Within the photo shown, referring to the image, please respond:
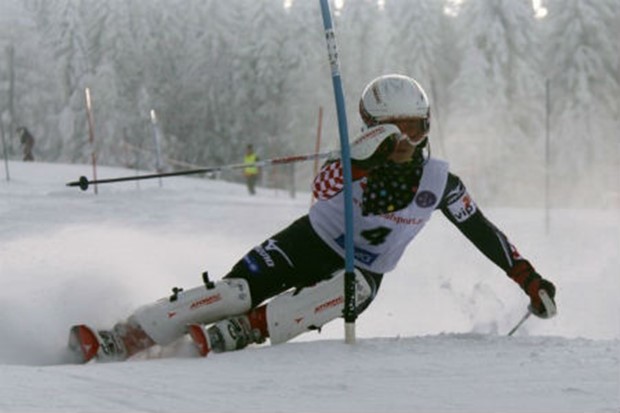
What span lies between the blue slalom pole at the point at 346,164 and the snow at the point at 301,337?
12cm

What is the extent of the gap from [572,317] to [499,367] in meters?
5.00

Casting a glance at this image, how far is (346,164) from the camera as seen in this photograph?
315cm

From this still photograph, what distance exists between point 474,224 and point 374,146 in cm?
81

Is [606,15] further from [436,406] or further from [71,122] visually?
[436,406]

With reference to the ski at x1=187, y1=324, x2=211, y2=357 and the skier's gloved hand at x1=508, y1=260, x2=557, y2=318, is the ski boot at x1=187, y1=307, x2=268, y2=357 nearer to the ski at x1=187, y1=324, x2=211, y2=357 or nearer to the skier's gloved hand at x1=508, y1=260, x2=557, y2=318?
the ski at x1=187, y1=324, x2=211, y2=357

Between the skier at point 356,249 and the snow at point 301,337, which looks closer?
the snow at point 301,337

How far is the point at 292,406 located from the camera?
7.01ft

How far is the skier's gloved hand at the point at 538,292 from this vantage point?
141 inches

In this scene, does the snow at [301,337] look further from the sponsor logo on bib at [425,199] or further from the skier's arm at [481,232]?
the sponsor logo on bib at [425,199]

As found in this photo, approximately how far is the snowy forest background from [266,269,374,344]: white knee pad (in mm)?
16012

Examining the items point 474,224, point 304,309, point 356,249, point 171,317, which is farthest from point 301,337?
point 171,317

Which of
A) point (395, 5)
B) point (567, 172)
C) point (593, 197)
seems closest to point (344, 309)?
point (593, 197)

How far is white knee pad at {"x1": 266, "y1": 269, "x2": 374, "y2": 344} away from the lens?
331cm

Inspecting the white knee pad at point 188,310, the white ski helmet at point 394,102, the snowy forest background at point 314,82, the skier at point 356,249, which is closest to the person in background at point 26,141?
the snowy forest background at point 314,82
